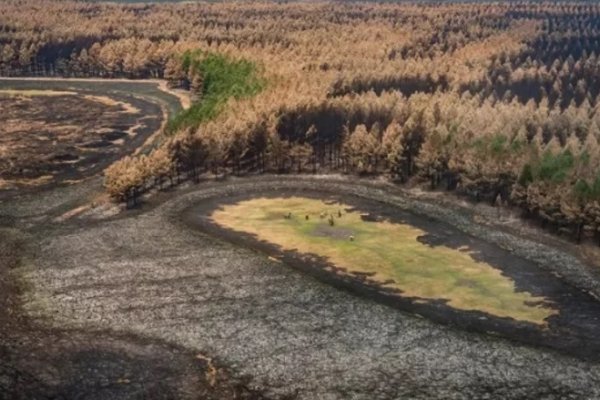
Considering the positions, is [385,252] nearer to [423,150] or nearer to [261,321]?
[261,321]

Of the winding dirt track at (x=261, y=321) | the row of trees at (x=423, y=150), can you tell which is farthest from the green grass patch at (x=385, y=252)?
the row of trees at (x=423, y=150)

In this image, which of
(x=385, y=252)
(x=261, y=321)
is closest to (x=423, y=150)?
(x=385, y=252)

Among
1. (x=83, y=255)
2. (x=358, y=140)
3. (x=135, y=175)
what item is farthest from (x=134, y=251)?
(x=358, y=140)

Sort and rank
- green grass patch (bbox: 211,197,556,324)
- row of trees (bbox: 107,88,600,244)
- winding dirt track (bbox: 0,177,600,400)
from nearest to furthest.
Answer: winding dirt track (bbox: 0,177,600,400) → green grass patch (bbox: 211,197,556,324) → row of trees (bbox: 107,88,600,244)

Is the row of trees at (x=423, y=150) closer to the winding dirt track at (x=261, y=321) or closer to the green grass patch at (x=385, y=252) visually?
the winding dirt track at (x=261, y=321)

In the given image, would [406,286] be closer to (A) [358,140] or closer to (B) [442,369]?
(B) [442,369]

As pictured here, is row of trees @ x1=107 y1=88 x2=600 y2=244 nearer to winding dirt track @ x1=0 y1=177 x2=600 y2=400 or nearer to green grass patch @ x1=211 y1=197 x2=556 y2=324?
winding dirt track @ x1=0 y1=177 x2=600 y2=400

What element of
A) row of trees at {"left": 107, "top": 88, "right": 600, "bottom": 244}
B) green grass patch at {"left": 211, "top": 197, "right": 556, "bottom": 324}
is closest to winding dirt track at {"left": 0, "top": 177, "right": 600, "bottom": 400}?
green grass patch at {"left": 211, "top": 197, "right": 556, "bottom": 324}
